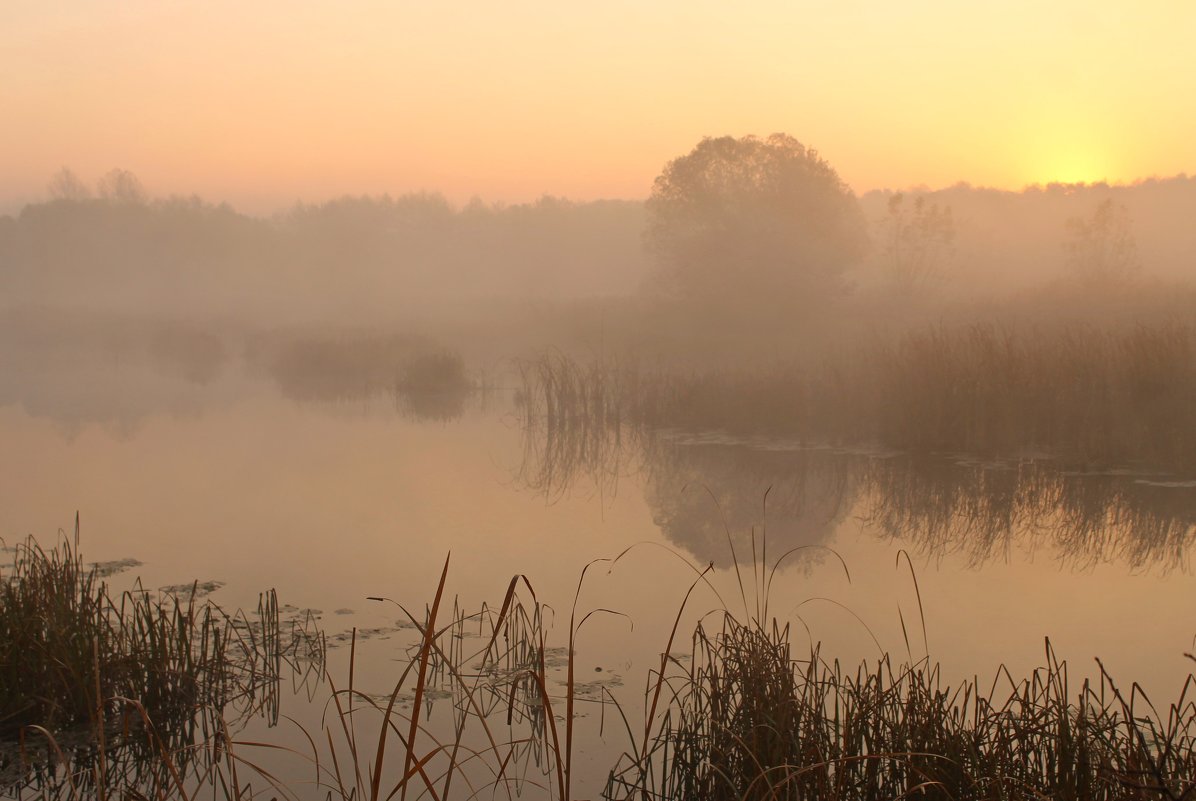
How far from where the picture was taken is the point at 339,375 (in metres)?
22.4

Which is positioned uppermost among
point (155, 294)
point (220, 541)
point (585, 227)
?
point (585, 227)

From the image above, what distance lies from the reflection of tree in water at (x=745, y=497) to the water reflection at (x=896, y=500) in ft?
0.05

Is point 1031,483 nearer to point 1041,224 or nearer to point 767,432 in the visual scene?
point 767,432

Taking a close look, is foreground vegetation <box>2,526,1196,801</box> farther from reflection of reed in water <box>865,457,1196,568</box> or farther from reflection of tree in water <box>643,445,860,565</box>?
reflection of tree in water <box>643,445,860,565</box>

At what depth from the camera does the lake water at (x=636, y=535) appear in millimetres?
4906

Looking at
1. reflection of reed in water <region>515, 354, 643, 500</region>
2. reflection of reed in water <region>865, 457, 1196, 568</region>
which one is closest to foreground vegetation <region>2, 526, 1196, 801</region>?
reflection of reed in water <region>865, 457, 1196, 568</region>

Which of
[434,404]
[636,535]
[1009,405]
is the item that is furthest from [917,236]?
[636,535]

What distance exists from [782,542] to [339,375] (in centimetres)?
1664

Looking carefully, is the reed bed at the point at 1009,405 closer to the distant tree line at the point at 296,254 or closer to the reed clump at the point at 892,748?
the reed clump at the point at 892,748

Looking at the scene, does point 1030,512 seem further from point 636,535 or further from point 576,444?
point 576,444

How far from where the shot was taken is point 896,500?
8414 mm

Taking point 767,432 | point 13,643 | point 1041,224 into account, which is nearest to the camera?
point 13,643

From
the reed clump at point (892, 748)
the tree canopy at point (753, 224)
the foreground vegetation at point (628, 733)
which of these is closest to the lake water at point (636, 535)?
the foreground vegetation at point (628, 733)

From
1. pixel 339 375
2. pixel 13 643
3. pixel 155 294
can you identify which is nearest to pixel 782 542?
pixel 13 643
